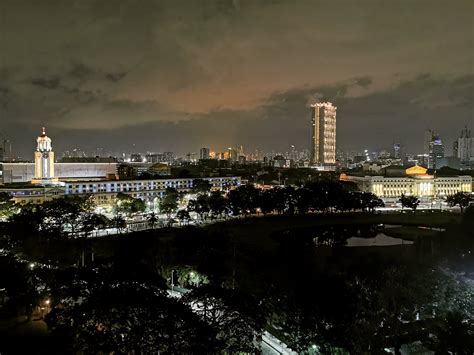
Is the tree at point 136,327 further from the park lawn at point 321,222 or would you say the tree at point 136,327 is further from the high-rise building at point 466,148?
the high-rise building at point 466,148

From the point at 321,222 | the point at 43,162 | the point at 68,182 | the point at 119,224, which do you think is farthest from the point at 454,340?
the point at 43,162

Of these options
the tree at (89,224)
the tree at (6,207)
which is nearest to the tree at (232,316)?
the tree at (89,224)

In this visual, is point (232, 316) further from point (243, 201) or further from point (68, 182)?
point (68, 182)

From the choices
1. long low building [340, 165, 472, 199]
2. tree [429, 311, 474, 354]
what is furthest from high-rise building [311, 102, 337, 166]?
tree [429, 311, 474, 354]

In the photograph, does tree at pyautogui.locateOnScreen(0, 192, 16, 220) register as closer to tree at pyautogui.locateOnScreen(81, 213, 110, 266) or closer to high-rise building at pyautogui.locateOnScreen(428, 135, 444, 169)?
tree at pyautogui.locateOnScreen(81, 213, 110, 266)

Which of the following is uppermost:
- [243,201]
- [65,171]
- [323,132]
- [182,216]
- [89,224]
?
[323,132]

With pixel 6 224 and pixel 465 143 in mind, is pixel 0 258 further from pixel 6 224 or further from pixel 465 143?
pixel 465 143

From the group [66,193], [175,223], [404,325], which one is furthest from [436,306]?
[66,193]
